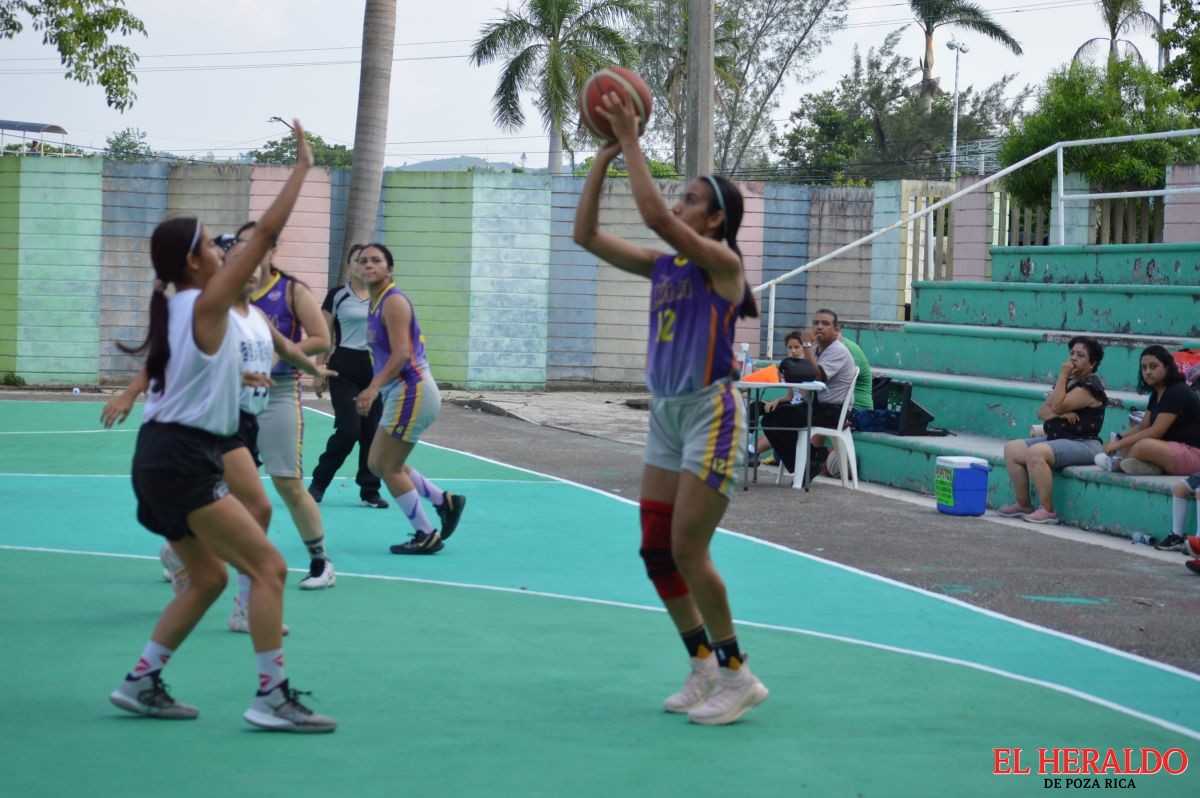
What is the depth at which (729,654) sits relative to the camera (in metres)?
6.00

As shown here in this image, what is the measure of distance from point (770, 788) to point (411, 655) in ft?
7.96

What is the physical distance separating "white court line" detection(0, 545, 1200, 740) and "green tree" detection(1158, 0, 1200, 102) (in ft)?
84.7

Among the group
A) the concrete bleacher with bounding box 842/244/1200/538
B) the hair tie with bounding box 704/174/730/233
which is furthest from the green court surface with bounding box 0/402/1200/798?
the concrete bleacher with bounding box 842/244/1200/538

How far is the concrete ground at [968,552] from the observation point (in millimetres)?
8531

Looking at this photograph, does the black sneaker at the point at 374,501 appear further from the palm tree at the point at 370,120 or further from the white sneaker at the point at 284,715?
the palm tree at the point at 370,120

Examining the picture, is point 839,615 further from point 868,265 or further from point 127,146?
point 127,146

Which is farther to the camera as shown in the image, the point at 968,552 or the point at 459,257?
the point at 459,257

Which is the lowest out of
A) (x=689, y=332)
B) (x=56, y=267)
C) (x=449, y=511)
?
(x=449, y=511)

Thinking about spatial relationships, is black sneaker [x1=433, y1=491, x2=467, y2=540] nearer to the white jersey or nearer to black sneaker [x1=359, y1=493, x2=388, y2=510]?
black sneaker [x1=359, y1=493, x2=388, y2=510]

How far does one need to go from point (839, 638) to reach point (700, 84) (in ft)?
37.7

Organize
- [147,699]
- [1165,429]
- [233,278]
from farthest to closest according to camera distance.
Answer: [1165,429]
[147,699]
[233,278]

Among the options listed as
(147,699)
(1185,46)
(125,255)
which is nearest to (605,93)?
(147,699)

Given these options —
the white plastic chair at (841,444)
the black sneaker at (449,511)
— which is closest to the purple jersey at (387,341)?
the black sneaker at (449,511)

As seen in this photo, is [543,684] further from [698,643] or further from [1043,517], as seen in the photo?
[1043,517]
